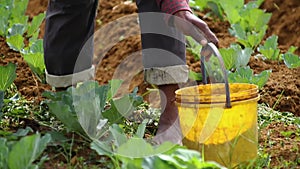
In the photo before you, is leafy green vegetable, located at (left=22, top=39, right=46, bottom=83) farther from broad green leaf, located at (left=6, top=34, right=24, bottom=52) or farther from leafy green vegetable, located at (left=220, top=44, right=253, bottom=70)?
leafy green vegetable, located at (left=220, top=44, right=253, bottom=70)

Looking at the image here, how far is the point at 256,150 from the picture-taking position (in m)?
2.39

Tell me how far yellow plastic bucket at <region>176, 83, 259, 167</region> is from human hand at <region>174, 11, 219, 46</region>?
0.19 metres

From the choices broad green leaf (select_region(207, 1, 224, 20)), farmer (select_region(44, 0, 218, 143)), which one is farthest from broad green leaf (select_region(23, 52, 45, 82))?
broad green leaf (select_region(207, 1, 224, 20))

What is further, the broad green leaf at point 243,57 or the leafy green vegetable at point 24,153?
the broad green leaf at point 243,57

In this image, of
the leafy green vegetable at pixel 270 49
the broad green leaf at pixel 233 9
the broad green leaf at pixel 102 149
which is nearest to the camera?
the broad green leaf at pixel 102 149

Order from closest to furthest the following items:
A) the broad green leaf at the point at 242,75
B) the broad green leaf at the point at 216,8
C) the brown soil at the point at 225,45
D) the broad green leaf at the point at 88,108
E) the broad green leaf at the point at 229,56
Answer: the broad green leaf at the point at 88,108 → the broad green leaf at the point at 242,75 → the brown soil at the point at 225,45 → the broad green leaf at the point at 229,56 → the broad green leaf at the point at 216,8

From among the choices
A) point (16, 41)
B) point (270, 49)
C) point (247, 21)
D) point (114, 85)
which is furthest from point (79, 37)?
point (247, 21)

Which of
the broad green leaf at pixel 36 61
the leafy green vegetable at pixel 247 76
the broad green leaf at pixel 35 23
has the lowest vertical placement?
the leafy green vegetable at pixel 247 76

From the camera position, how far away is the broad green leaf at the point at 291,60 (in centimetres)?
350

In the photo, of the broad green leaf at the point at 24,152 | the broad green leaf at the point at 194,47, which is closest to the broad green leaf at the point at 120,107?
the broad green leaf at the point at 24,152

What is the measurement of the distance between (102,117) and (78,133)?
136mm

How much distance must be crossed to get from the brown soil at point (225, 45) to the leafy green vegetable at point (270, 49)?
0.05 metres

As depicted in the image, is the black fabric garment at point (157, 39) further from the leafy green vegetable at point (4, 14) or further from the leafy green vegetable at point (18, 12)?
the leafy green vegetable at point (18, 12)

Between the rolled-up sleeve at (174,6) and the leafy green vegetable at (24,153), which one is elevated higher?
the rolled-up sleeve at (174,6)
